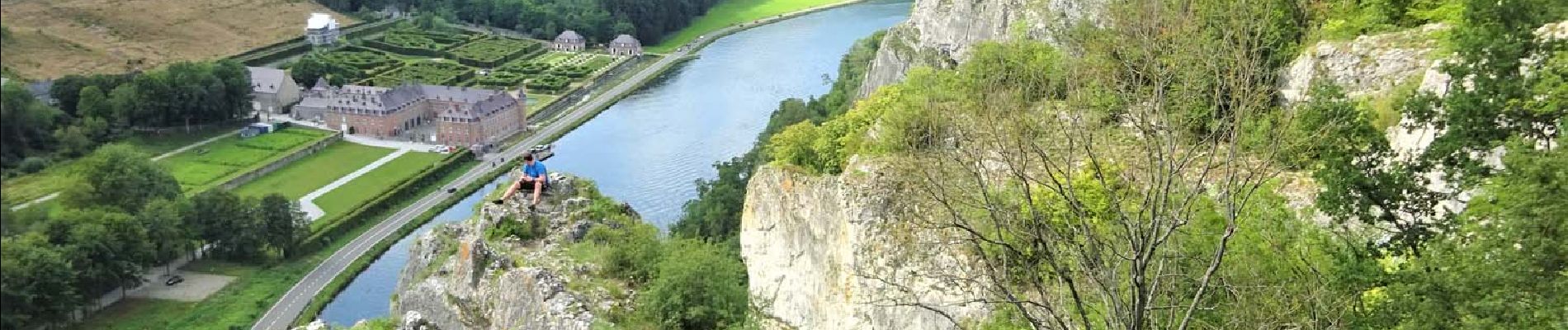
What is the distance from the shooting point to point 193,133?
5562 cm

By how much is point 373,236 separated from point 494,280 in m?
29.7

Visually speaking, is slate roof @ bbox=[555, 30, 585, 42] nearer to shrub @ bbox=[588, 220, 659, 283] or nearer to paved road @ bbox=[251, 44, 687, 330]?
paved road @ bbox=[251, 44, 687, 330]

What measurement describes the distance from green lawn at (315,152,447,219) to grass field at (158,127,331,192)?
15.8 ft

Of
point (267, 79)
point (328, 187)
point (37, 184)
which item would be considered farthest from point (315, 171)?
point (37, 184)

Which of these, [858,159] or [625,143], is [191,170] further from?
[858,159]

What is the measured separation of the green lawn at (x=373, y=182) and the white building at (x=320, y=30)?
1134 inches

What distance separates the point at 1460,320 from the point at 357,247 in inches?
1594

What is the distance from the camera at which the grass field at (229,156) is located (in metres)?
46.9

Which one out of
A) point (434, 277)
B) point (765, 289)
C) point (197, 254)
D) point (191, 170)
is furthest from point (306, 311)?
point (765, 289)

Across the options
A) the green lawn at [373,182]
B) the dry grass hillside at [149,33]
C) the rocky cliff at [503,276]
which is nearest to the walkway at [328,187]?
the green lawn at [373,182]

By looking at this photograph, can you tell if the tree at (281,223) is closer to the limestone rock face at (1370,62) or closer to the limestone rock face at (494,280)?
the limestone rock face at (494,280)

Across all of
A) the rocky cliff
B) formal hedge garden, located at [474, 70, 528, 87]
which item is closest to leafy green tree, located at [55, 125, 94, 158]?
the rocky cliff

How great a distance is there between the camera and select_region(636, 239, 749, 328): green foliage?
1516 centimetres

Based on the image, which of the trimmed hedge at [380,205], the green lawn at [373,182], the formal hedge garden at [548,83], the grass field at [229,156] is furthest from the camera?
the formal hedge garden at [548,83]
